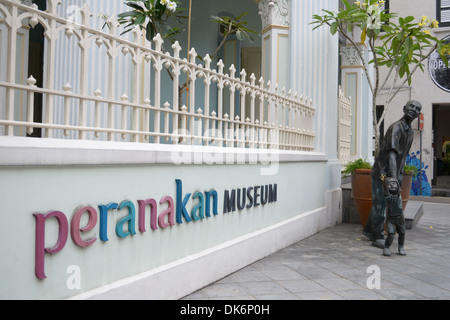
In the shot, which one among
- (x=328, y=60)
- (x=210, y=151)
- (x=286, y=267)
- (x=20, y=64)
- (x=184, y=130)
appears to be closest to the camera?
(x=184, y=130)

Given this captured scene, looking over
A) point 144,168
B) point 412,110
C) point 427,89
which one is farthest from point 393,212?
point 427,89

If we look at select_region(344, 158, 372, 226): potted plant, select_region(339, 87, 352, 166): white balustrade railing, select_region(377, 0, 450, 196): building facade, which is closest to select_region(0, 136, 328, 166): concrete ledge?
select_region(344, 158, 372, 226): potted plant

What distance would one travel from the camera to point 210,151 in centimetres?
418

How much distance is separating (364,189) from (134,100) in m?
4.82

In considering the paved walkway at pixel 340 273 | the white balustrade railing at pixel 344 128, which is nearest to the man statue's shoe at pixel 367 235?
the paved walkway at pixel 340 273

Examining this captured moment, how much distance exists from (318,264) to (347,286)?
827 millimetres

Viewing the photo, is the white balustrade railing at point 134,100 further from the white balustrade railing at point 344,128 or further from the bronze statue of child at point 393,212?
the white balustrade railing at point 344,128

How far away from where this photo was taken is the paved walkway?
389cm

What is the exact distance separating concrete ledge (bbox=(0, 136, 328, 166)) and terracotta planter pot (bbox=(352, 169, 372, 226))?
2909 millimetres

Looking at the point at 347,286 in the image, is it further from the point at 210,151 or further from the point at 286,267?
the point at 210,151

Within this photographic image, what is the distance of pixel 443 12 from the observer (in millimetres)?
14906

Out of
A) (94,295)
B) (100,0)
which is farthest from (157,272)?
(100,0)

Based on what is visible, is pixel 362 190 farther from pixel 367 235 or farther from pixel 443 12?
pixel 443 12
